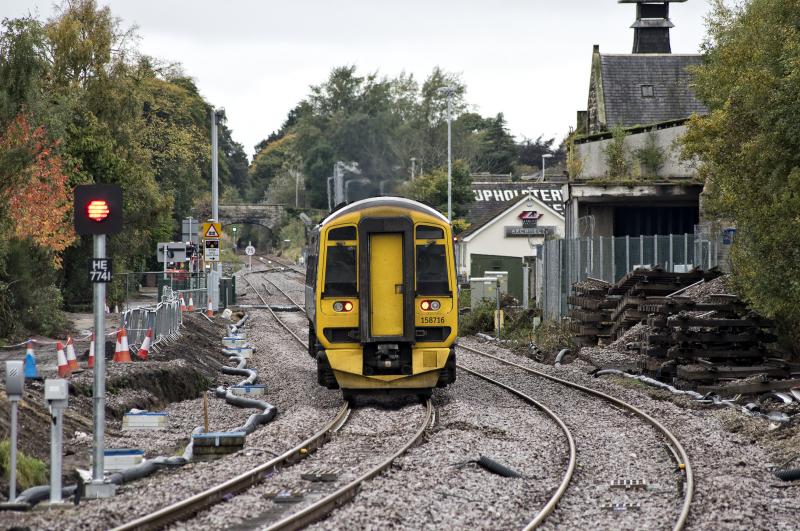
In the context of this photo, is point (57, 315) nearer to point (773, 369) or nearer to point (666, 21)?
point (773, 369)

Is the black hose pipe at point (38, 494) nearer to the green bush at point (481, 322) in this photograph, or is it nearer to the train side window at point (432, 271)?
the train side window at point (432, 271)

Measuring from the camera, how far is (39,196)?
3672cm

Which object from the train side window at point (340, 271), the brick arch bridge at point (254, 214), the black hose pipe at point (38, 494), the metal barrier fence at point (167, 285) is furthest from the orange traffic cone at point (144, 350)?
the brick arch bridge at point (254, 214)

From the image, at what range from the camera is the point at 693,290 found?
83.9ft

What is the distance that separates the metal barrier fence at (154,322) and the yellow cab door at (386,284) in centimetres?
724

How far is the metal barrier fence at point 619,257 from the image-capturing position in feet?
103

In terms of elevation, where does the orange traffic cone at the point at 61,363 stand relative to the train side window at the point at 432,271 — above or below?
below

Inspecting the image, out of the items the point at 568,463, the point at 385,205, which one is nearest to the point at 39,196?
the point at 385,205

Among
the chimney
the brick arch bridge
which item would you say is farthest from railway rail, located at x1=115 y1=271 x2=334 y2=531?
the brick arch bridge

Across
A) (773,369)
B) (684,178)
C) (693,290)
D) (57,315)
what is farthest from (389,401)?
(684,178)

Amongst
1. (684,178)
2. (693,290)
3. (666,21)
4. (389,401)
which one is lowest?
(389,401)

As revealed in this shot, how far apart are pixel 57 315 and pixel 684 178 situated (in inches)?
789

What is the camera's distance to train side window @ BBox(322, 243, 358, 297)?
17922 mm

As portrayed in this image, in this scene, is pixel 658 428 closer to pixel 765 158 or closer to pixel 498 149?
pixel 765 158
